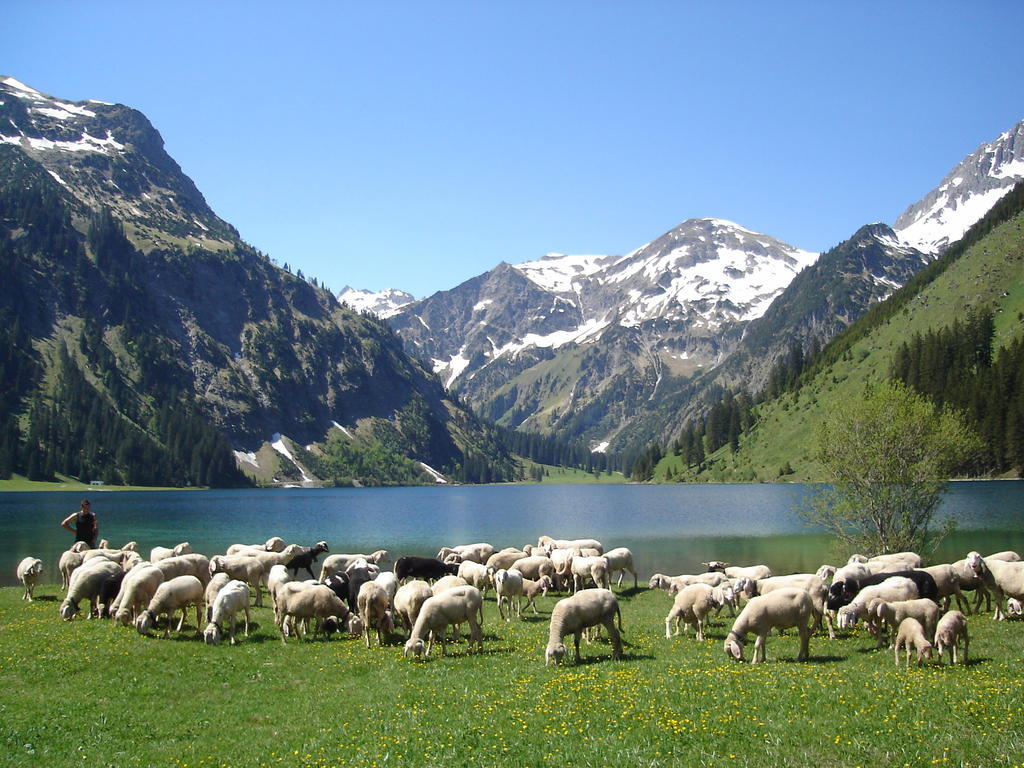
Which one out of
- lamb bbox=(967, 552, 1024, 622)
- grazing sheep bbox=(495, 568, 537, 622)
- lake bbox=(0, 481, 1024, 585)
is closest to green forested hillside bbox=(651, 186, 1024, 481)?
lake bbox=(0, 481, 1024, 585)

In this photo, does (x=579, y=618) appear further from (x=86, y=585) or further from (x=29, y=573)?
(x=29, y=573)

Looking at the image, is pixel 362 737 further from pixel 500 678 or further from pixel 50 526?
pixel 50 526

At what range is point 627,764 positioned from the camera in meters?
11.8

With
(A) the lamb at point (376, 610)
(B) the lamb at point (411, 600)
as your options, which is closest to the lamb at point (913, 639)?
(B) the lamb at point (411, 600)

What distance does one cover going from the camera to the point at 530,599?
1168 inches

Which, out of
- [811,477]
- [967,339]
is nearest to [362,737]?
[811,477]

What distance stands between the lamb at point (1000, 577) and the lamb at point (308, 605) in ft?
72.5

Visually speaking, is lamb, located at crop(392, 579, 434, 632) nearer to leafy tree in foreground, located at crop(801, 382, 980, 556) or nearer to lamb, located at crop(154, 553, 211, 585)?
lamb, located at crop(154, 553, 211, 585)

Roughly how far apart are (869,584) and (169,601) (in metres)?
24.0

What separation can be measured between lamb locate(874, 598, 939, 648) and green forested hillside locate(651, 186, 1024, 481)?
114 m

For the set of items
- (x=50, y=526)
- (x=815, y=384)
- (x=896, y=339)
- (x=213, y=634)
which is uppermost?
(x=896, y=339)

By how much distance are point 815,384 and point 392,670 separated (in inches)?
7761

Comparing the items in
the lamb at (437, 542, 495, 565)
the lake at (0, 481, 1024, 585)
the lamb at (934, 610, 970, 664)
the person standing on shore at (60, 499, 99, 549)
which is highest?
the lamb at (934, 610, 970, 664)

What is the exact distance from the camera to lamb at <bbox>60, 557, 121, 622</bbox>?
25875 millimetres
